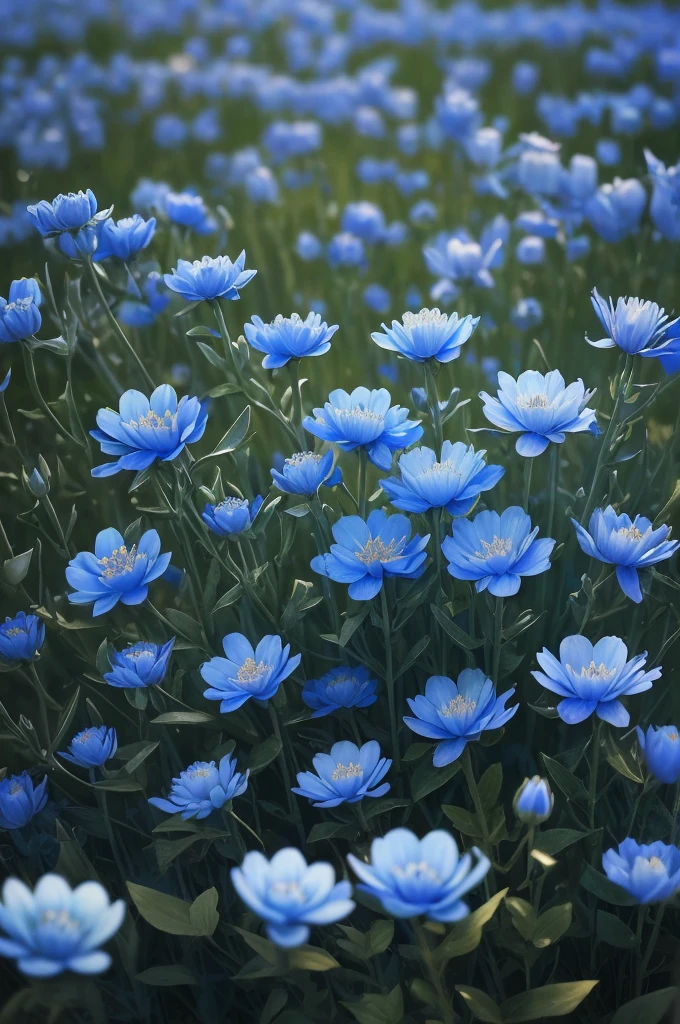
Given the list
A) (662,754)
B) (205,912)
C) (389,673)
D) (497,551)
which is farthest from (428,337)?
(205,912)

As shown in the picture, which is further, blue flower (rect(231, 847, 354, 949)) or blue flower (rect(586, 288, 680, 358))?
blue flower (rect(586, 288, 680, 358))

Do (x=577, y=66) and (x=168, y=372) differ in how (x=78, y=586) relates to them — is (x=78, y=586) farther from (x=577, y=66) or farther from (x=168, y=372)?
(x=577, y=66)

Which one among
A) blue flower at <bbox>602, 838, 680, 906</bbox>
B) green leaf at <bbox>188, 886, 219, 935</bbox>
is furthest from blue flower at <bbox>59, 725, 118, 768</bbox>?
blue flower at <bbox>602, 838, 680, 906</bbox>

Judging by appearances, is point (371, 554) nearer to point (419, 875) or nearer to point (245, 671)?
point (245, 671)

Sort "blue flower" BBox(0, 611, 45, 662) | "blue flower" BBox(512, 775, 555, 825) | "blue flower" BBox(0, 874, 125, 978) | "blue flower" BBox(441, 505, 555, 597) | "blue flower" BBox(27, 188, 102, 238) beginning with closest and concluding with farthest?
"blue flower" BBox(0, 874, 125, 978)
"blue flower" BBox(512, 775, 555, 825)
"blue flower" BBox(441, 505, 555, 597)
"blue flower" BBox(0, 611, 45, 662)
"blue flower" BBox(27, 188, 102, 238)

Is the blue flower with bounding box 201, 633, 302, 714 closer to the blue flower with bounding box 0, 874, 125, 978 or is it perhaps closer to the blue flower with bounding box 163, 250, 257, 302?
the blue flower with bounding box 0, 874, 125, 978

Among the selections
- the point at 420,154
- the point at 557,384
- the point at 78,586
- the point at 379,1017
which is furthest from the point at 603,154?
the point at 379,1017
